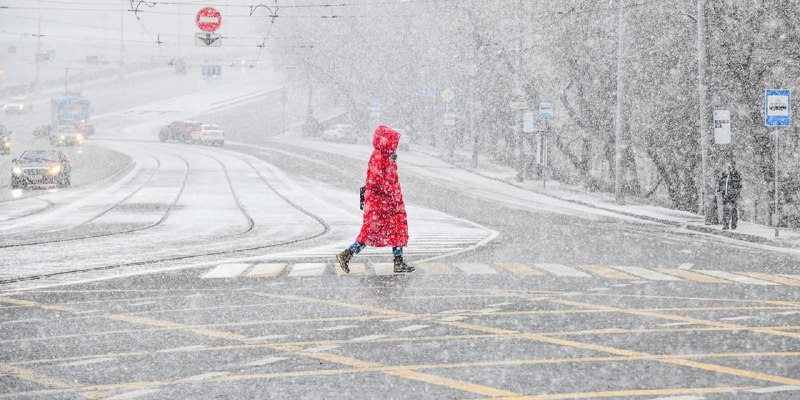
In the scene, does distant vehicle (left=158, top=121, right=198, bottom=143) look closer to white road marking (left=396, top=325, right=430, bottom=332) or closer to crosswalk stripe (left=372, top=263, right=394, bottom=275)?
crosswalk stripe (left=372, top=263, right=394, bottom=275)

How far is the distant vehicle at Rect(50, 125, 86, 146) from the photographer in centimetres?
7025

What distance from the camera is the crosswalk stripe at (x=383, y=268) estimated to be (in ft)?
49.0

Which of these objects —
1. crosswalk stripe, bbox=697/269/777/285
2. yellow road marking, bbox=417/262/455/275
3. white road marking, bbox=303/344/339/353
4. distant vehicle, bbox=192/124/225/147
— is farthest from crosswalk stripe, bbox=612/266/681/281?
distant vehicle, bbox=192/124/225/147

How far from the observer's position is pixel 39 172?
133 ft

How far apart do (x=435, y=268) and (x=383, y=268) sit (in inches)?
28.7

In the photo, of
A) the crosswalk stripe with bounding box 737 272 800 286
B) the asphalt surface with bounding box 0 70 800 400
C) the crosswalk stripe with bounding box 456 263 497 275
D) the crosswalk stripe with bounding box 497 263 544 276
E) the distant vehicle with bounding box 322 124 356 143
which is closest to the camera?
the asphalt surface with bounding box 0 70 800 400

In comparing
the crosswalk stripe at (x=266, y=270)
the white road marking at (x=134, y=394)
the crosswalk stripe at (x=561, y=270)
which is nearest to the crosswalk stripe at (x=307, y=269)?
the crosswalk stripe at (x=266, y=270)

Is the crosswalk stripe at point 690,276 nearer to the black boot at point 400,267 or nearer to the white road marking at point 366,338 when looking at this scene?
the black boot at point 400,267

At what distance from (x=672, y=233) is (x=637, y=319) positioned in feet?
51.0

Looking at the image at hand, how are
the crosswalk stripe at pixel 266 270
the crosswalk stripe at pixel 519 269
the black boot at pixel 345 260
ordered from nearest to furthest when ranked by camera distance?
the crosswalk stripe at pixel 266 270 → the black boot at pixel 345 260 → the crosswalk stripe at pixel 519 269

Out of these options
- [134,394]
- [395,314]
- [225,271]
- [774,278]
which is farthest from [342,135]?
[134,394]

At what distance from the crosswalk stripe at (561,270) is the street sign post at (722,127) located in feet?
43.6

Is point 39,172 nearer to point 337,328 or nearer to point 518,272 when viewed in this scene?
point 518,272

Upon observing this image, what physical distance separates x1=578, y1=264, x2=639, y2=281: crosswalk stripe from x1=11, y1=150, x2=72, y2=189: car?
29.1 metres
